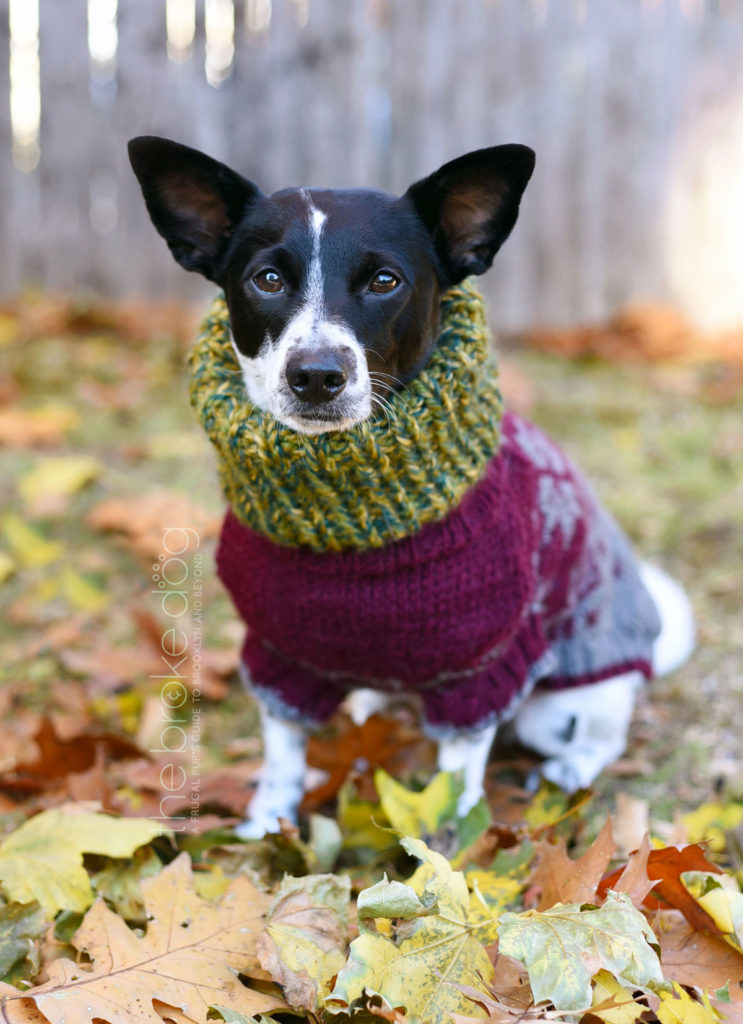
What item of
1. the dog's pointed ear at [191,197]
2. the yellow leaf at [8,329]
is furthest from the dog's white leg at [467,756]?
the yellow leaf at [8,329]

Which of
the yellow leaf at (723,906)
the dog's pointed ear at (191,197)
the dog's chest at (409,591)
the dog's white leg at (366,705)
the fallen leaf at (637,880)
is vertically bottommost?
the dog's white leg at (366,705)

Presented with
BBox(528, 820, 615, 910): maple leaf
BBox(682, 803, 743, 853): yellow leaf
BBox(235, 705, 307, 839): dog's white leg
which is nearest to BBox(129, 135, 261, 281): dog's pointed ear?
BBox(235, 705, 307, 839): dog's white leg

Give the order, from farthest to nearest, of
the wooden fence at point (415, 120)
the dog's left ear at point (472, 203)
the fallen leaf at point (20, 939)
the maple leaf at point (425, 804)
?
the wooden fence at point (415, 120), the maple leaf at point (425, 804), the dog's left ear at point (472, 203), the fallen leaf at point (20, 939)

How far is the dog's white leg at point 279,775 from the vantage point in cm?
230

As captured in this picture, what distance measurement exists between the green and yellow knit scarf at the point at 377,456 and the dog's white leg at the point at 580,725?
0.78 m

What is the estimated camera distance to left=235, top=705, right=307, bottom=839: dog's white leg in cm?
230

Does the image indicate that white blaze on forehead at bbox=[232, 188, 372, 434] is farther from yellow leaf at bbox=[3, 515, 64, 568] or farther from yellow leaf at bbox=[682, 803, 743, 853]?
yellow leaf at bbox=[3, 515, 64, 568]

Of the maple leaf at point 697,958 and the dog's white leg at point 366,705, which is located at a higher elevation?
the maple leaf at point 697,958

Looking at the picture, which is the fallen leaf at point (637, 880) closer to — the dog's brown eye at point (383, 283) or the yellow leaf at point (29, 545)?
the dog's brown eye at point (383, 283)

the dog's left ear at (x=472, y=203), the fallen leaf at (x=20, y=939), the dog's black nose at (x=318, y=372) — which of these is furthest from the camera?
the dog's left ear at (x=472, y=203)

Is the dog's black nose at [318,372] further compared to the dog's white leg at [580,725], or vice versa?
the dog's white leg at [580,725]

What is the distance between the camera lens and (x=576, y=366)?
555 cm

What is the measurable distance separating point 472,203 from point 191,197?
22.2 inches

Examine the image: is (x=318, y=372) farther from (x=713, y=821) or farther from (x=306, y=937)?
(x=713, y=821)
